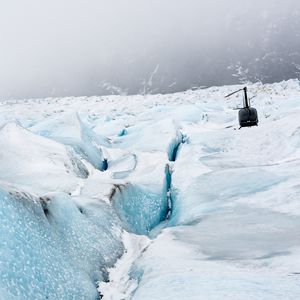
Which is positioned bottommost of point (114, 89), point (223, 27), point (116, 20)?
point (114, 89)

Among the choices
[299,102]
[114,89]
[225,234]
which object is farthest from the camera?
[114,89]

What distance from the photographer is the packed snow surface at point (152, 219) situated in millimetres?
3203

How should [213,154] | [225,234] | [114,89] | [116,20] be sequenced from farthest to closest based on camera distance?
[116,20], [114,89], [213,154], [225,234]

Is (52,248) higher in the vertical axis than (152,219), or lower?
higher

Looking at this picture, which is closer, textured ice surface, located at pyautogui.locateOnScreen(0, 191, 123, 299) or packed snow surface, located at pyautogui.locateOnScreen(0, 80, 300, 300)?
textured ice surface, located at pyautogui.locateOnScreen(0, 191, 123, 299)

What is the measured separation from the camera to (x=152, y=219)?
6121mm

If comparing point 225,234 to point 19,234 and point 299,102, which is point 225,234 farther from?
point 299,102

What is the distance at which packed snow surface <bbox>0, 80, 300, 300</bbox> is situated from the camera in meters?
3.20

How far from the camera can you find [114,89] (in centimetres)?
7138

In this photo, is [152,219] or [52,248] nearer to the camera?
[52,248]

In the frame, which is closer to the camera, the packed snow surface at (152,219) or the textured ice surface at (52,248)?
the textured ice surface at (52,248)

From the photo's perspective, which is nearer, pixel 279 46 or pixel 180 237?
pixel 180 237

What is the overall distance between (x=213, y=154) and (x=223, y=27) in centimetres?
7553

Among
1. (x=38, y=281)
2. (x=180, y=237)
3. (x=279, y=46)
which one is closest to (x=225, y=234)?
(x=180, y=237)
